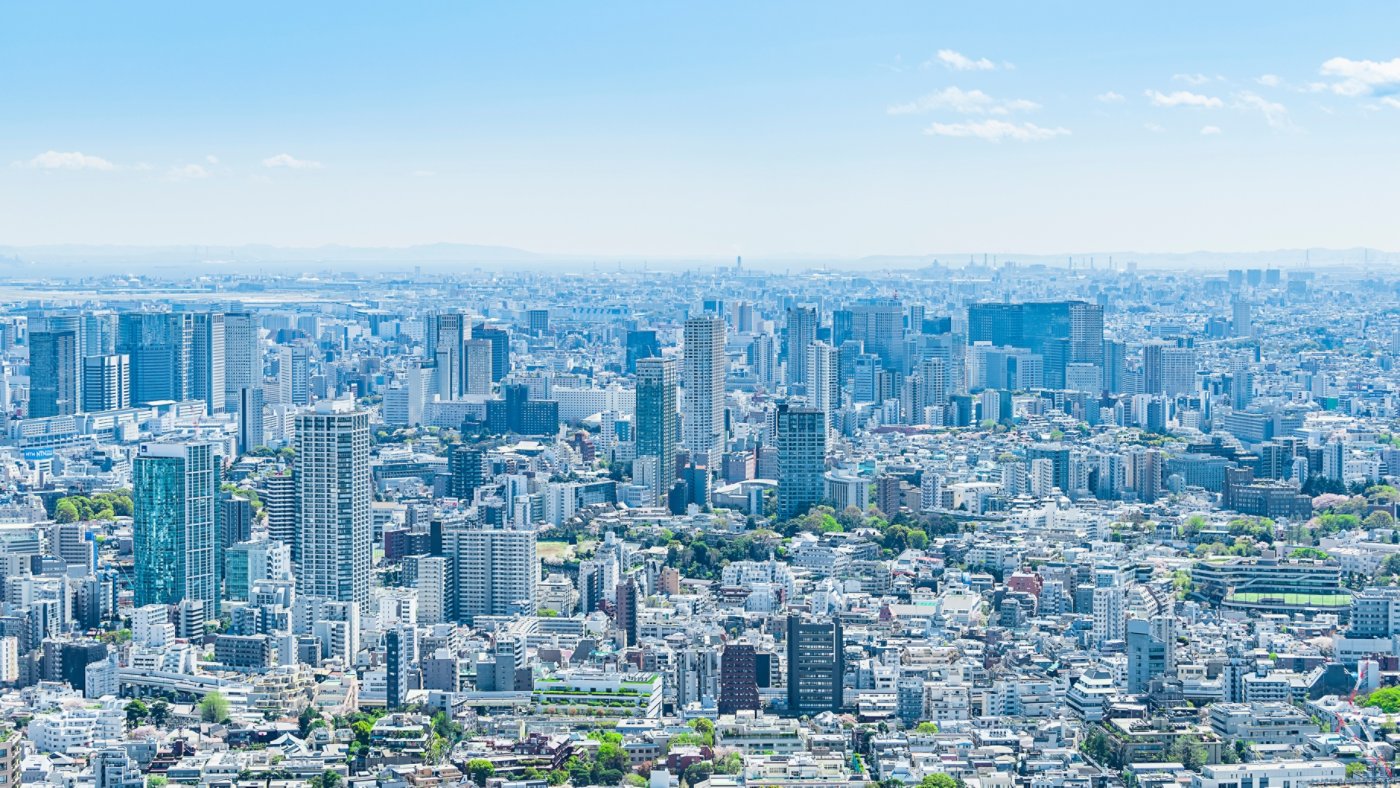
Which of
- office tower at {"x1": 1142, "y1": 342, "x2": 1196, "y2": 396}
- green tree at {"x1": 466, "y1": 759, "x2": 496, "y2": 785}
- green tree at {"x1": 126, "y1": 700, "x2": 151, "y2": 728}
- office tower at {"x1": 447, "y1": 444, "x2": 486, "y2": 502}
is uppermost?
office tower at {"x1": 1142, "y1": 342, "x2": 1196, "y2": 396}

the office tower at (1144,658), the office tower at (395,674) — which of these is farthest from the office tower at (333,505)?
the office tower at (1144,658)

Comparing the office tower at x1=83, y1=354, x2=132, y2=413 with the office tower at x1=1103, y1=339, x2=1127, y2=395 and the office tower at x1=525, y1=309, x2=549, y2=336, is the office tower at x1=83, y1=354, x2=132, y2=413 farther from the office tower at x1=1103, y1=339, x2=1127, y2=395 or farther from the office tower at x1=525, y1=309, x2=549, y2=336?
the office tower at x1=1103, y1=339, x2=1127, y2=395

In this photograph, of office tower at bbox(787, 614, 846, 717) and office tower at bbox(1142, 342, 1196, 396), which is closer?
office tower at bbox(787, 614, 846, 717)

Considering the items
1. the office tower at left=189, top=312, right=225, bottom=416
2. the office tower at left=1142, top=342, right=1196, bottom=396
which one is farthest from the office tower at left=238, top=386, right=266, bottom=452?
the office tower at left=1142, top=342, right=1196, bottom=396

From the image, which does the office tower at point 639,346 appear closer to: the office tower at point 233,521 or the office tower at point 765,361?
the office tower at point 765,361

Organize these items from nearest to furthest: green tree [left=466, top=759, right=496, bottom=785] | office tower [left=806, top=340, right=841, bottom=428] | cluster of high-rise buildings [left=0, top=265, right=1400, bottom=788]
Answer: green tree [left=466, top=759, right=496, bottom=785], cluster of high-rise buildings [left=0, top=265, right=1400, bottom=788], office tower [left=806, top=340, right=841, bottom=428]

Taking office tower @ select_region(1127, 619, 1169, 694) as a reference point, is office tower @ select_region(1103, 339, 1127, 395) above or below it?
above

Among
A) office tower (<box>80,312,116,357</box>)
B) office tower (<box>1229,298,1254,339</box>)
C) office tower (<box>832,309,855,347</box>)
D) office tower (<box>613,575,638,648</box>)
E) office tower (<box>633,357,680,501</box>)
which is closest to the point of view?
office tower (<box>613,575,638,648</box>)
